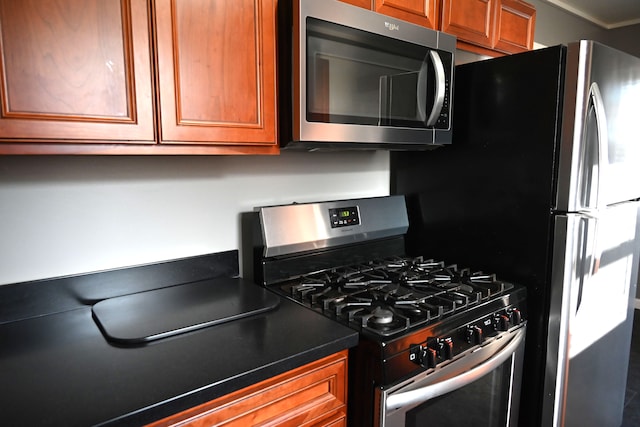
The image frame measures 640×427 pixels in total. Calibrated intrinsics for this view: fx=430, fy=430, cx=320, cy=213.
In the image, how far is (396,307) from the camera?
4.35 ft

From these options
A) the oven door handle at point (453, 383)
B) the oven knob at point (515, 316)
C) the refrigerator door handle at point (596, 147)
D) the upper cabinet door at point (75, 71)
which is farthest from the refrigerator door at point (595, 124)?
the upper cabinet door at point (75, 71)

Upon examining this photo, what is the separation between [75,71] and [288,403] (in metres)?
0.91

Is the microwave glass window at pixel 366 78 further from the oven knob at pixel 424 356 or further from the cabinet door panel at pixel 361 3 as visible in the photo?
the oven knob at pixel 424 356

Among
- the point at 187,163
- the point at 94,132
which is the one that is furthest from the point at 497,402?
the point at 94,132

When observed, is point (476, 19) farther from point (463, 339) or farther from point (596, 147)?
point (463, 339)

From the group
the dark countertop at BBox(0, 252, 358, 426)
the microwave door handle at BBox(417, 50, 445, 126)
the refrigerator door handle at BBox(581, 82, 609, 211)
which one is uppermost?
the microwave door handle at BBox(417, 50, 445, 126)

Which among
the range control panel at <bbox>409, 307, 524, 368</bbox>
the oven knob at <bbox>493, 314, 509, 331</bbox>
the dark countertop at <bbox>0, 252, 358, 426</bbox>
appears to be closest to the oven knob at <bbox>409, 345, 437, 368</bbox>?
the range control panel at <bbox>409, 307, 524, 368</bbox>

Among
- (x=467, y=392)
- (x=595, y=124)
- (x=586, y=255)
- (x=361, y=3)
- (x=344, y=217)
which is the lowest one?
(x=467, y=392)

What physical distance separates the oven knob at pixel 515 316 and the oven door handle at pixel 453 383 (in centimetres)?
4

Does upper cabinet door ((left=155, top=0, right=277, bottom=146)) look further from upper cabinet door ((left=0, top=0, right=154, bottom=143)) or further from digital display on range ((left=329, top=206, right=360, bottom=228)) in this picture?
digital display on range ((left=329, top=206, right=360, bottom=228))

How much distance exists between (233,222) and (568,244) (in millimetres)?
1197

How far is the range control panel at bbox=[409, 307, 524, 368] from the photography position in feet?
3.86

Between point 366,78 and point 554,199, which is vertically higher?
point 366,78

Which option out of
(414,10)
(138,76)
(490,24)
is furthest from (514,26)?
(138,76)
